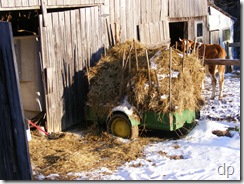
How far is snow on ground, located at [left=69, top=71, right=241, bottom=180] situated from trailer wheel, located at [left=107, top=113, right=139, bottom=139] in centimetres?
54

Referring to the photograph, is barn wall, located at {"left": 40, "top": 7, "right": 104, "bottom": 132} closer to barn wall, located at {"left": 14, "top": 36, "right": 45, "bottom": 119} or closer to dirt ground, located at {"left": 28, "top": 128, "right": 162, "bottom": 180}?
barn wall, located at {"left": 14, "top": 36, "right": 45, "bottom": 119}

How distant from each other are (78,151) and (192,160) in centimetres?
216

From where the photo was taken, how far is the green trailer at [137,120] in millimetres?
7516

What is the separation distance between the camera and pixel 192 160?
21.3ft

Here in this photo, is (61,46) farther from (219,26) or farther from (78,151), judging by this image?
(219,26)

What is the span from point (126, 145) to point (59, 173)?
1713 mm

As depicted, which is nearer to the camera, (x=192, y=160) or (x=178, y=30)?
(x=192, y=160)

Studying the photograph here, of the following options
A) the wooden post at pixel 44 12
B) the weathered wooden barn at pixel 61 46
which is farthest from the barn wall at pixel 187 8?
the wooden post at pixel 44 12

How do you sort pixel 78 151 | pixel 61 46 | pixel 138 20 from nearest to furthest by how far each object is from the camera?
pixel 78 151
pixel 61 46
pixel 138 20

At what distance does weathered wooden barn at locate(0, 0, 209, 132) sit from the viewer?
801cm

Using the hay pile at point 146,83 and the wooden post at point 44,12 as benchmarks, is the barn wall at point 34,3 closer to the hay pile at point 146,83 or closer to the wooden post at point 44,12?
the wooden post at point 44,12

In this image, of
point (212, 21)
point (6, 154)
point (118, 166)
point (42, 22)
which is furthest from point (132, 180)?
point (212, 21)

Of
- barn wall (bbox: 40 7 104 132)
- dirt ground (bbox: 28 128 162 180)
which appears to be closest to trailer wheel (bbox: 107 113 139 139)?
dirt ground (bbox: 28 128 162 180)

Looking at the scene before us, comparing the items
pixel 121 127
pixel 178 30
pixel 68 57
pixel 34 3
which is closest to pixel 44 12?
pixel 34 3
